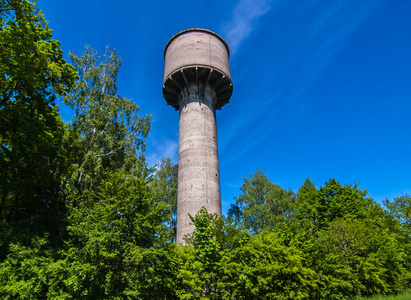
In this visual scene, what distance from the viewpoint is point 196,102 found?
63.3 feet

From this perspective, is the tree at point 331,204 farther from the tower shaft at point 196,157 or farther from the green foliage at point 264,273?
the green foliage at point 264,273

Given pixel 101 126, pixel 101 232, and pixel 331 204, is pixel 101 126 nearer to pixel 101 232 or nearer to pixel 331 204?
pixel 101 232

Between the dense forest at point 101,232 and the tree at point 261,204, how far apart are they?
10709 mm

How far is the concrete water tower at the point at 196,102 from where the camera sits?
1658 centimetres

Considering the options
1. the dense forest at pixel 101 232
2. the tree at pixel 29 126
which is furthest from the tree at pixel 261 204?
the tree at pixel 29 126

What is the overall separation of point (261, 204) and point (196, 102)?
16249 mm

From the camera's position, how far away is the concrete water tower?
16578mm

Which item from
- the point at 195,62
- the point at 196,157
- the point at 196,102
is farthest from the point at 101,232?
the point at 195,62

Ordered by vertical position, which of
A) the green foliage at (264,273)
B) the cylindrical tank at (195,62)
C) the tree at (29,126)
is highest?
the cylindrical tank at (195,62)

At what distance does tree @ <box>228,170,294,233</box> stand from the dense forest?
35.1 ft

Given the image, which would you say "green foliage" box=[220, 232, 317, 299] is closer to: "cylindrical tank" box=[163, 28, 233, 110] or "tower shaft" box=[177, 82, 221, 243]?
"tower shaft" box=[177, 82, 221, 243]

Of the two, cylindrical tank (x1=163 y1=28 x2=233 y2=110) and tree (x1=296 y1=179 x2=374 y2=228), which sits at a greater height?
cylindrical tank (x1=163 y1=28 x2=233 y2=110)

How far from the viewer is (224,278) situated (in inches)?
388

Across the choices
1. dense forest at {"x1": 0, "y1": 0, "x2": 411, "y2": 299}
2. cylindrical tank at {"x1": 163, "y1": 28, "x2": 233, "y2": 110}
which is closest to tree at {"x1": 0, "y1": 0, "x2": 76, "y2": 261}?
dense forest at {"x1": 0, "y1": 0, "x2": 411, "y2": 299}
